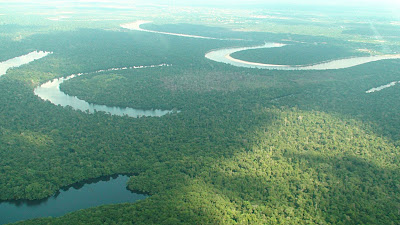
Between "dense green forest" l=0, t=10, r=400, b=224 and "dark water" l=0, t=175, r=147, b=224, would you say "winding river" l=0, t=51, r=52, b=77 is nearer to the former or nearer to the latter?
"dense green forest" l=0, t=10, r=400, b=224

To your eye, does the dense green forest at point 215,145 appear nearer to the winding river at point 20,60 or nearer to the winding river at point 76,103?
the winding river at point 76,103

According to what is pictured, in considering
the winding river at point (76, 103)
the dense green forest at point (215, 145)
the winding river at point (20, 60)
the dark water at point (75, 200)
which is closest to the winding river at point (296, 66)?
the dense green forest at point (215, 145)

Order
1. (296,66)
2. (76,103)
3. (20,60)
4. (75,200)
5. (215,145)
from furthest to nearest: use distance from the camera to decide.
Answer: (296,66)
(20,60)
(76,103)
(215,145)
(75,200)

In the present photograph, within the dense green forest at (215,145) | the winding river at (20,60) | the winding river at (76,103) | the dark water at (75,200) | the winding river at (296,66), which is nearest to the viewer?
the dense green forest at (215,145)

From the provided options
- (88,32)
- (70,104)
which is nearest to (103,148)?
(70,104)

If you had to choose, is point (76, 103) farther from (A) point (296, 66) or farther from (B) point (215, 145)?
(A) point (296, 66)

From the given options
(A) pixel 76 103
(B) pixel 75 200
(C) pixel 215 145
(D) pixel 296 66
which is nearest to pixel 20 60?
(A) pixel 76 103
